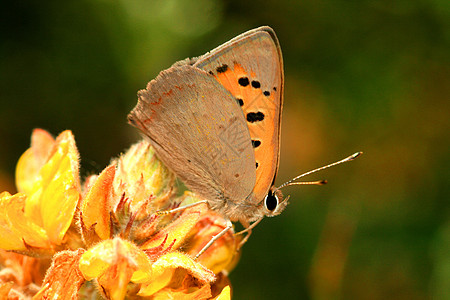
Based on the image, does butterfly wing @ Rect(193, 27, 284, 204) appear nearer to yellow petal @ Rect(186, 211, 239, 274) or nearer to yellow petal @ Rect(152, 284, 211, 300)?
yellow petal @ Rect(186, 211, 239, 274)

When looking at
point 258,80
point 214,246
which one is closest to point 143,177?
point 214,246

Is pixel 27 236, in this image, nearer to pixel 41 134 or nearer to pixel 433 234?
pixel 41 134

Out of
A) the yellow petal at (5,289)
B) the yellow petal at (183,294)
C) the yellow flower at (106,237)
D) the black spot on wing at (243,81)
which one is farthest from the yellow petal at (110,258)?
the black spot on wing at (243,81)

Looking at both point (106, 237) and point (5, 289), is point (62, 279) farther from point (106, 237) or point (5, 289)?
point (5, 289)

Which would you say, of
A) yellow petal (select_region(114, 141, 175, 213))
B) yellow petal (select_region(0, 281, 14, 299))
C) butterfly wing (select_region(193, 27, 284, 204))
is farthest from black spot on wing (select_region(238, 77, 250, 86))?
yellow petal (select_region(0, 281, 14, 299))

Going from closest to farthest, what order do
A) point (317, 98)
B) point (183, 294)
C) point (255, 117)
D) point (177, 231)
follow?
point (183, 294)
point (177, 231)
point (255, 117)
point (317, 98)

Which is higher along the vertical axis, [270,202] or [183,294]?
[183,294]

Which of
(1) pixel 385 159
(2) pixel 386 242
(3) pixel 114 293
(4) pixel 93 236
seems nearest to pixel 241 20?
(1) pixel 385 159
